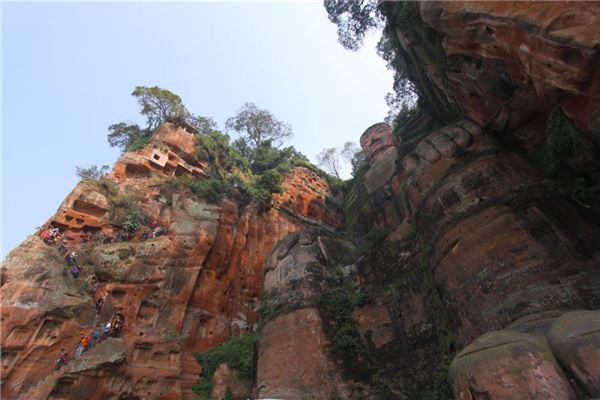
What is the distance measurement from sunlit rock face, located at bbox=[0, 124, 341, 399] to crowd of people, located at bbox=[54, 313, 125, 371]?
229 mm

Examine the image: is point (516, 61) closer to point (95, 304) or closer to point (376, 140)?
point (95, 304)

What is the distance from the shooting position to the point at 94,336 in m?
15.0

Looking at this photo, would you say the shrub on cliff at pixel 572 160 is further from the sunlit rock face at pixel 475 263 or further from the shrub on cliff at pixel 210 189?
the shrub on cliff at pixel 210 189

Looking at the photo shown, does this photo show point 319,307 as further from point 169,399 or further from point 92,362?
point 92,362

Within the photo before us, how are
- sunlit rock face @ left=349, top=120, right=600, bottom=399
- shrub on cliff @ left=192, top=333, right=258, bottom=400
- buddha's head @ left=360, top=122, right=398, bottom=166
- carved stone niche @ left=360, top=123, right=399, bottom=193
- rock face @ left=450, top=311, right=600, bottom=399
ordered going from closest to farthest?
rock face @ left=450, top=311, right=600, bottom=399, sunlit rock face @ left=349, top=120, right=600, bottom=399, shrub on cliff @ left=192, top=333, right=258, bottom=400, carved stone niche @ left=360, top=123, right=399, bottom=193, buddha's head @ left=360, top=122, right=398, bottom=166

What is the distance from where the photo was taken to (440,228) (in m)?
12.6

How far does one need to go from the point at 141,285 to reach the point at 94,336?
9.75 feet

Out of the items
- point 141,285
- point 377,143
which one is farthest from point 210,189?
point 377,143

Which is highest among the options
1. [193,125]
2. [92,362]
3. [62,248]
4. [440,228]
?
[193,125]

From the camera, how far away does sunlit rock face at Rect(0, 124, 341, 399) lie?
1381cm

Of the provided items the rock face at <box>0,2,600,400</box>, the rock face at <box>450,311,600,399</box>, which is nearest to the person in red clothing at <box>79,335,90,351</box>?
the rock face at <box>0,2,600,400</box>

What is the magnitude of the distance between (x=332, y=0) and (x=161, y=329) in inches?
A: 772

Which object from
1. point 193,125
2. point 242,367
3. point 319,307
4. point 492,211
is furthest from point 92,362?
point 193,125

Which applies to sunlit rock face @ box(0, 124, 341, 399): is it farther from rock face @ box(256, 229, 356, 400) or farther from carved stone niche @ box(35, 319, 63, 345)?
rock face @ box(256, 229, 356, 400)
